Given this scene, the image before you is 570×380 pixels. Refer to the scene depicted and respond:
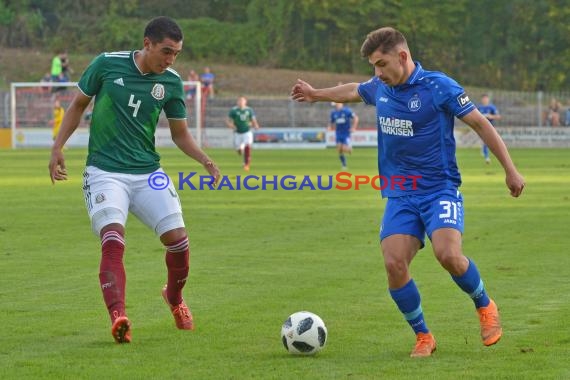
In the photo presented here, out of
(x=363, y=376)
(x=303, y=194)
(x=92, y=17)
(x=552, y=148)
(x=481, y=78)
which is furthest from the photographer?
(x=92, y=17)

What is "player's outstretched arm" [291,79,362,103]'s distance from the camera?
8.72m

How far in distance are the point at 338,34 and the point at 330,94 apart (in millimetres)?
66914

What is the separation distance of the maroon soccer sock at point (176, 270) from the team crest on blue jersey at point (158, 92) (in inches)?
41.0

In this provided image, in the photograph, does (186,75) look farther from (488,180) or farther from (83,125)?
(488,180)

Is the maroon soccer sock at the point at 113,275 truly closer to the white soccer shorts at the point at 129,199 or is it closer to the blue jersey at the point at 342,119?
the white soccer shorts at the point at 129,199

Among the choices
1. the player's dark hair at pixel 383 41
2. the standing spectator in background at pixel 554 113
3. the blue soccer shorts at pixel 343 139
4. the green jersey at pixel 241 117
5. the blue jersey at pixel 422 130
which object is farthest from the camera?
the standing spectator in background at pixel 554 113

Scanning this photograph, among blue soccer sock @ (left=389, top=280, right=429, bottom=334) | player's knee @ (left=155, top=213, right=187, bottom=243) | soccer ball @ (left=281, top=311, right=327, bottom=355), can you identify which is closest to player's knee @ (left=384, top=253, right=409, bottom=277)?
blue soccer sock @ (left=389, top=280, right=429, bottom=334)

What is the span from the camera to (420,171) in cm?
817

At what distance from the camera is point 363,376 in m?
7.25

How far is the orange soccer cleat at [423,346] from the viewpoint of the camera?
25.8 ft

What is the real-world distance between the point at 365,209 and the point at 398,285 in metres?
13.0

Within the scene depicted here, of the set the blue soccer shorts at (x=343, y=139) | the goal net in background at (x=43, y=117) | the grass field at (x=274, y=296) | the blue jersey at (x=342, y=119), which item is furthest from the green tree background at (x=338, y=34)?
the grass field at (x=274, y=296)

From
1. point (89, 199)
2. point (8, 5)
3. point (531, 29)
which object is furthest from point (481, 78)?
point (89, 199)

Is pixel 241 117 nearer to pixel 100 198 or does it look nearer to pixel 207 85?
pixel 207 85
